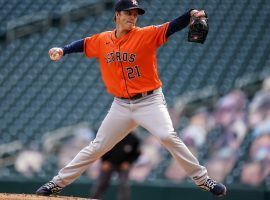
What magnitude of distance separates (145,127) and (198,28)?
79cm

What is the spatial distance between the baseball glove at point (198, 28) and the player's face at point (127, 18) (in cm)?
42

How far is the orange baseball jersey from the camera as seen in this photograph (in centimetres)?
513

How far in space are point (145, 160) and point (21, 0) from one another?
169 inches

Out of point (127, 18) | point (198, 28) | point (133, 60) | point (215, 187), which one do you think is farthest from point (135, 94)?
point (215, 187)

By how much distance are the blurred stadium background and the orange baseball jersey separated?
3.02 m

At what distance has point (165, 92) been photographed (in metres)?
10.3

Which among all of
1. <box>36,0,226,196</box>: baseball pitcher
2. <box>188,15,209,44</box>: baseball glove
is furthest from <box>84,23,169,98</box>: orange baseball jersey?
<box>188,15,209,44</box>: baseball glove

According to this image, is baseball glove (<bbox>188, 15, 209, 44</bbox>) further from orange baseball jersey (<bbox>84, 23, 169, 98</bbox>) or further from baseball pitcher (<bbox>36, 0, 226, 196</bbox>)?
orange baseball jersey (<bbox>84, 23, 169, 98</bbox>)

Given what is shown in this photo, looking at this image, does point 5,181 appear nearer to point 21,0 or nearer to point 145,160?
point 145,160

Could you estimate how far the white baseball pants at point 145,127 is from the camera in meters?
5.07

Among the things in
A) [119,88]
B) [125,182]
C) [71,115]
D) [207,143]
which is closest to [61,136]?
[71,115]

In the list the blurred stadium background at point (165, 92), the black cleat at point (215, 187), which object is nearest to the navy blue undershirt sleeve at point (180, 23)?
the black cleat at point (215, 187)

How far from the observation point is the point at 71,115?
9.94m

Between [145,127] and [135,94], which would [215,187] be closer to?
[145,127]
